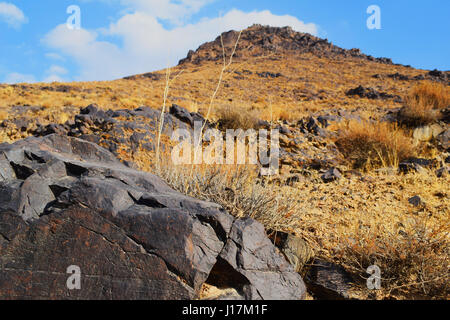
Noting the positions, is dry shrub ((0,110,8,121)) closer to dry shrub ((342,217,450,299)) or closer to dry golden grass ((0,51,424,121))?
dry golden grass ((0,51,424,121))

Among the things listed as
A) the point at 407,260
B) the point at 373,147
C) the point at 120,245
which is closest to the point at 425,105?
the point at 373,147

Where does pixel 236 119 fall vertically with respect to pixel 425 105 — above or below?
below

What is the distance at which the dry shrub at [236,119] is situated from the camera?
7455mm

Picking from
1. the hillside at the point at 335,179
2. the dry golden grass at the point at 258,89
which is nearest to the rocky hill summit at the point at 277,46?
the dry golden grass at the point at 258,89

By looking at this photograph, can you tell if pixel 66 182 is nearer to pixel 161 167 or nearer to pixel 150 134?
pixel 161 167

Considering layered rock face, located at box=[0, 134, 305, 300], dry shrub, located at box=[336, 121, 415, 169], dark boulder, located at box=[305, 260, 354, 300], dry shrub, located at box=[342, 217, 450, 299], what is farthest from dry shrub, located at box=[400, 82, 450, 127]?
layered rock face, located at box=[0, 134, 305, 300]

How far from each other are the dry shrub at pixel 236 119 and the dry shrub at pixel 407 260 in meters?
5.02

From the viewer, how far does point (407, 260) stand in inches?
99.1

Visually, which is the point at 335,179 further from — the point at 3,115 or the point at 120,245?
the point at 3,115

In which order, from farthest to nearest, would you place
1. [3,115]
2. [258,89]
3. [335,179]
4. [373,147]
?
[258,89], [3,115], [373,147], [335,179]

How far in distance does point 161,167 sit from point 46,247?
1776mm

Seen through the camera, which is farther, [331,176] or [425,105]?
[425,105]

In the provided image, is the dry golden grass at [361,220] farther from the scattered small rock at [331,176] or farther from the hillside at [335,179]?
the scattered small rock at [331,176]

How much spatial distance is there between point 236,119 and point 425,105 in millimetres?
5608
